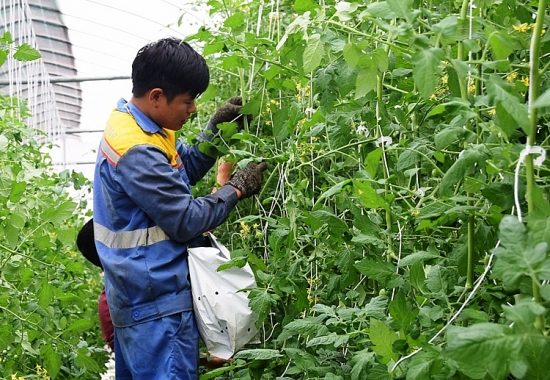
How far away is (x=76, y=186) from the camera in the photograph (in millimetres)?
3479

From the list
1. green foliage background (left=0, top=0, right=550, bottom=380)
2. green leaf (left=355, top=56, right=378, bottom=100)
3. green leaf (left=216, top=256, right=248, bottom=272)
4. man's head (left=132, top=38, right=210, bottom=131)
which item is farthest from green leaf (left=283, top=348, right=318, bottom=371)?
man's head (left=132, top=38, right=210, bottom=131)

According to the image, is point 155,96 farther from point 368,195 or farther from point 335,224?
point 368,195

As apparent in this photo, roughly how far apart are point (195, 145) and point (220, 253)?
462 mm

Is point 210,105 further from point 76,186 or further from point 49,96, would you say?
point 49,96

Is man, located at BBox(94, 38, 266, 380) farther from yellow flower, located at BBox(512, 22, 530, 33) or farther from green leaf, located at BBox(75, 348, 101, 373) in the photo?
yellow flower, located at BBox(512, 22, 530, 33)

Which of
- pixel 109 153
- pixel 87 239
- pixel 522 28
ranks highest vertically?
pixel 522 28

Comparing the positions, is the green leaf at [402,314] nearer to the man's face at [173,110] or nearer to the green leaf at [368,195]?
the green leaf at [368,195]

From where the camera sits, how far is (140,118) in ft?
7.70

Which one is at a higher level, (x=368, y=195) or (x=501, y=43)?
(x=501, y=43)

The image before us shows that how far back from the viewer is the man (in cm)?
224

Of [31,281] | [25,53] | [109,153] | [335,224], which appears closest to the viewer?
[335,224]

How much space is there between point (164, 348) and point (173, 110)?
0.67m

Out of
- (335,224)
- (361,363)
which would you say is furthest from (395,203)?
(361,363)

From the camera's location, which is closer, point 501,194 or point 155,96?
point 501,194
